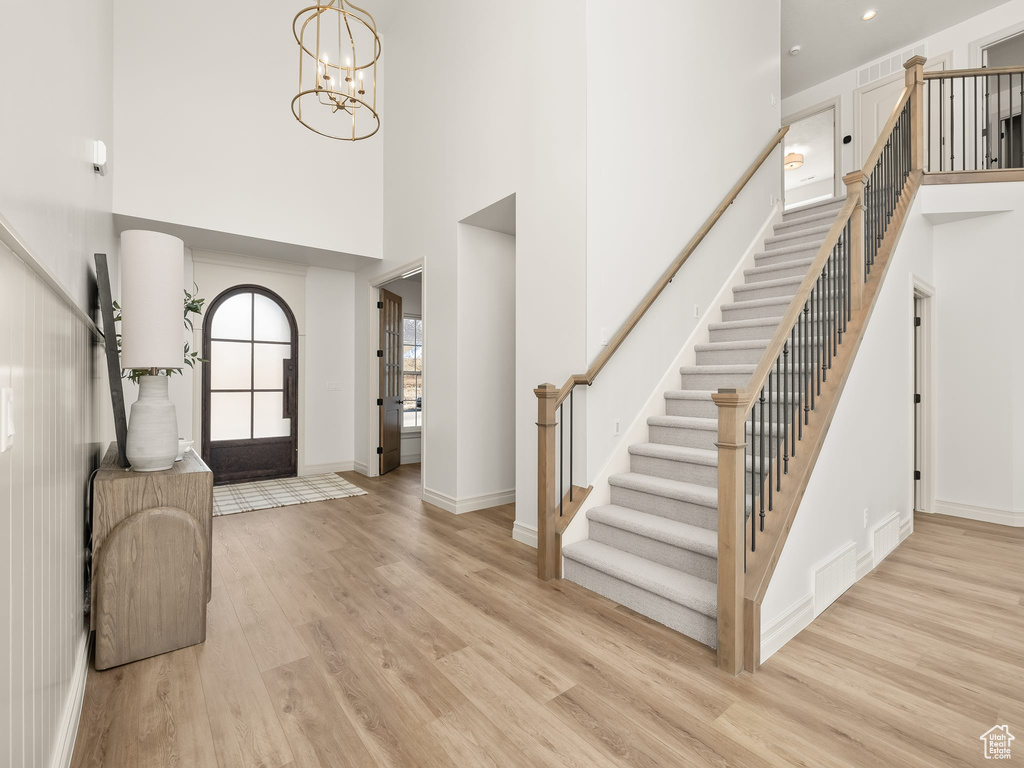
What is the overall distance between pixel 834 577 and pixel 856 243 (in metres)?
1.91

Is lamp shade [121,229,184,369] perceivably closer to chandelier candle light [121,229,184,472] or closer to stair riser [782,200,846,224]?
chandelier candle light [121,229,184,472]

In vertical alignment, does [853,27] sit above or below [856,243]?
above

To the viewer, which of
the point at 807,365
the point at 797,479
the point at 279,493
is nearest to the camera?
the point at 797,479

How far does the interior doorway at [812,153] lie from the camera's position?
21.9ft

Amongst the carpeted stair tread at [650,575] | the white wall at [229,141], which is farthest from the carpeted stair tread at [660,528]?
the white wall at [229,141]

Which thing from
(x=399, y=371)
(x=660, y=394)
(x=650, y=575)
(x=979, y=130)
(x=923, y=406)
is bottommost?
(x=650, y=575)

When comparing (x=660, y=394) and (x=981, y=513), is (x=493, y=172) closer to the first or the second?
(x=660, y=394)

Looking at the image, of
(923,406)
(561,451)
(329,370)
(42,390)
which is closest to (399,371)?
(329,370)

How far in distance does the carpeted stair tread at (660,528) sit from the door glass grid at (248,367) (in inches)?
175

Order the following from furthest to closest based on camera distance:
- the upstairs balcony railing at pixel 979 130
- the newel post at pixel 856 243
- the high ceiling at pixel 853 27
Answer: the upstairs balcony railing at pixel 979 130
the high ceiling at pixel 853 27
the newel post at pixel 856 243

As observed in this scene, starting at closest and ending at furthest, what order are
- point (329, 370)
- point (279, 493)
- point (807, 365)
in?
point (807, 365), point (279, 493), point (329, 370)

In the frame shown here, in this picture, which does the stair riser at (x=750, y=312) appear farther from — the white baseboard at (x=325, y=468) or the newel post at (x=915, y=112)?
the white baseboard at (x=325, y=468)

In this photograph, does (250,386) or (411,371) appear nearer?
(250,386)

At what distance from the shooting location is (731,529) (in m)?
2.10
